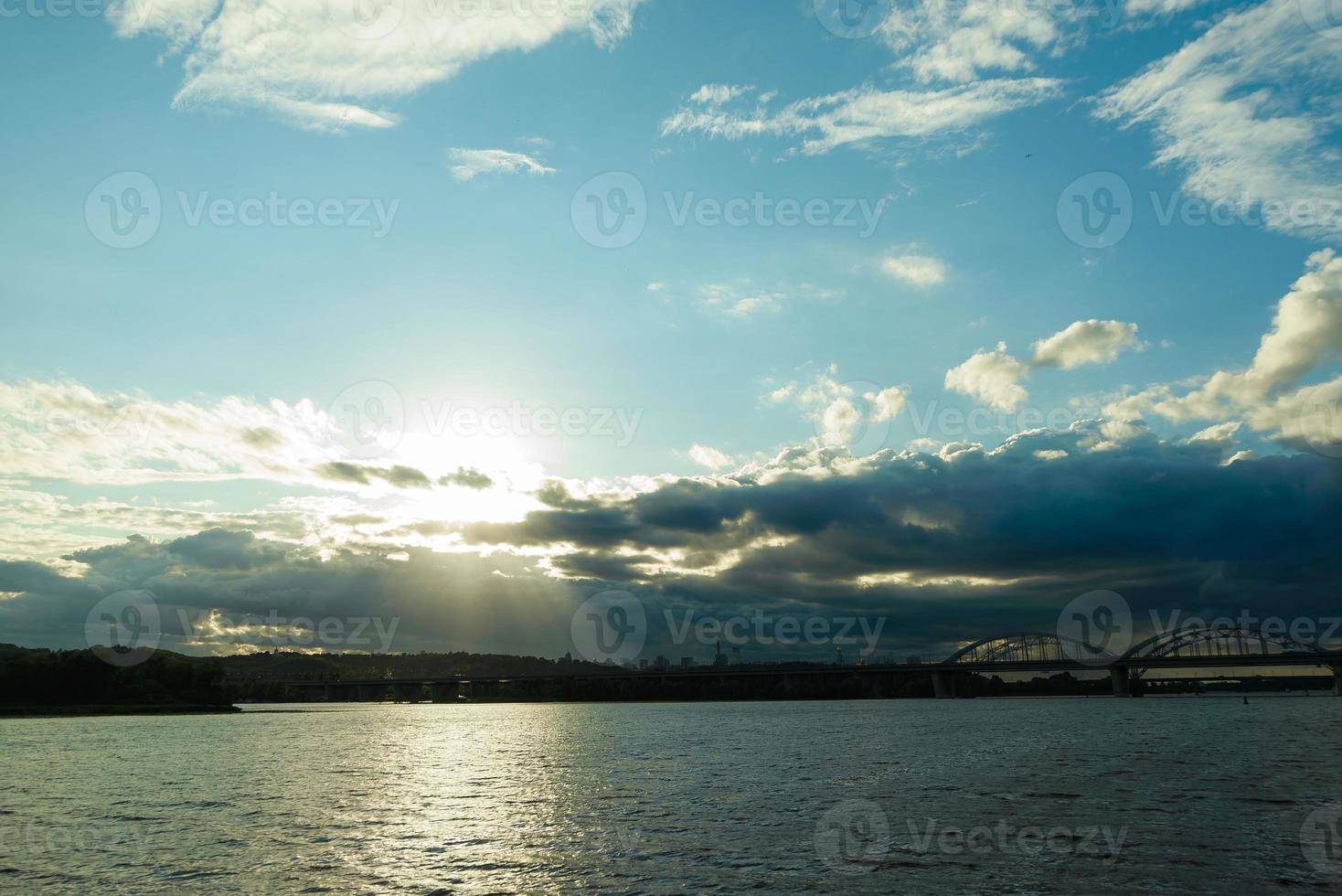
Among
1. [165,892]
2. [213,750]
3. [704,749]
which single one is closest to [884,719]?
[704,749]

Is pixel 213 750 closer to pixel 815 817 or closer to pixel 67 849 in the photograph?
pixel 67 849

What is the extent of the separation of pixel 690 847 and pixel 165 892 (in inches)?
789

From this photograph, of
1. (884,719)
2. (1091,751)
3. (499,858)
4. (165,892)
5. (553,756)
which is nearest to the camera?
(165,892)

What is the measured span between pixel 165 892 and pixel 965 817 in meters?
36.3

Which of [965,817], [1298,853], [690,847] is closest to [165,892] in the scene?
[690,847]

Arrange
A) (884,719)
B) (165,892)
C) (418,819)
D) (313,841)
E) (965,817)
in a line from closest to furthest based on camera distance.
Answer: (165,892), (313,841), (965,817), (418,819), (884,719)

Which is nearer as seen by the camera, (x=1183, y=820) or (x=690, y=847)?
(x=690, y=847)

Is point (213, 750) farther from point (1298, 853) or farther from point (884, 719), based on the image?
point (884, 719)

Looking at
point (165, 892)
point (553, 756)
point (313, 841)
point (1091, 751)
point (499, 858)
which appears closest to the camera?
point (165, 892)

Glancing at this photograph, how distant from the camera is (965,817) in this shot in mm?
46562

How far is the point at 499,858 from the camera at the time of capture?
125ft

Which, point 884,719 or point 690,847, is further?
point 884,719

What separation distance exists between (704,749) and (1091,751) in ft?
132

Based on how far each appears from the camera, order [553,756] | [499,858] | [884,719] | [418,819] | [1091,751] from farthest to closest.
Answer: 1. [884,719]
2. [553,756]
3. [1091,751]
4. [418,819]
5. [499,858]
